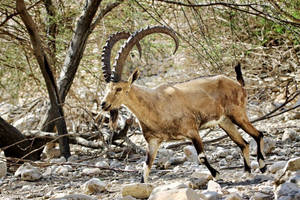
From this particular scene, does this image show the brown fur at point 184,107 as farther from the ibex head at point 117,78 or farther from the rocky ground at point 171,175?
the rocky ground at point 171,175

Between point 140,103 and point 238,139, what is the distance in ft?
4.10

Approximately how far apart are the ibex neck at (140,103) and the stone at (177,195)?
1672mm

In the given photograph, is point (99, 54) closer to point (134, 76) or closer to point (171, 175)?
point (134, 76)

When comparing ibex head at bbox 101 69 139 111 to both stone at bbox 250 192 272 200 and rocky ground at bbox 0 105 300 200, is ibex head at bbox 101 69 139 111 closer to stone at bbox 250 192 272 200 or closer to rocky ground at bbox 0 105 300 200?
rocky ground at bbox 0 105 300 200

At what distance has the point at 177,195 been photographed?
278 cm

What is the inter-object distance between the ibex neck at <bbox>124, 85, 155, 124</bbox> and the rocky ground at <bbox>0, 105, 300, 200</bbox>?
2.00 feet

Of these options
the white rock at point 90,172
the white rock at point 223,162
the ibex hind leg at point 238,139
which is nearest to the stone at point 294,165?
the ibex hind leg at point 238,139

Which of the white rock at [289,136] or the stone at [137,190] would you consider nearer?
the stone at [137,190]

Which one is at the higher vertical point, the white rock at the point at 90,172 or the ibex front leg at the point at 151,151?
the ibex front leg at the point at 151,151

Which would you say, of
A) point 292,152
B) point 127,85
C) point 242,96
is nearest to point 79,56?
point 127,85

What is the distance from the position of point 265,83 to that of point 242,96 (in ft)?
11.4

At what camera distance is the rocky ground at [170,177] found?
123 inches

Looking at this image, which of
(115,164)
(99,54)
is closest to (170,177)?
(115,164)

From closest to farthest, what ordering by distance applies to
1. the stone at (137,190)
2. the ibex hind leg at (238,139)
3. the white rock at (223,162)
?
1. the stone at (137,190)
2. the ibex hind leg at (238,139)
3. the white rock at (223,162)
